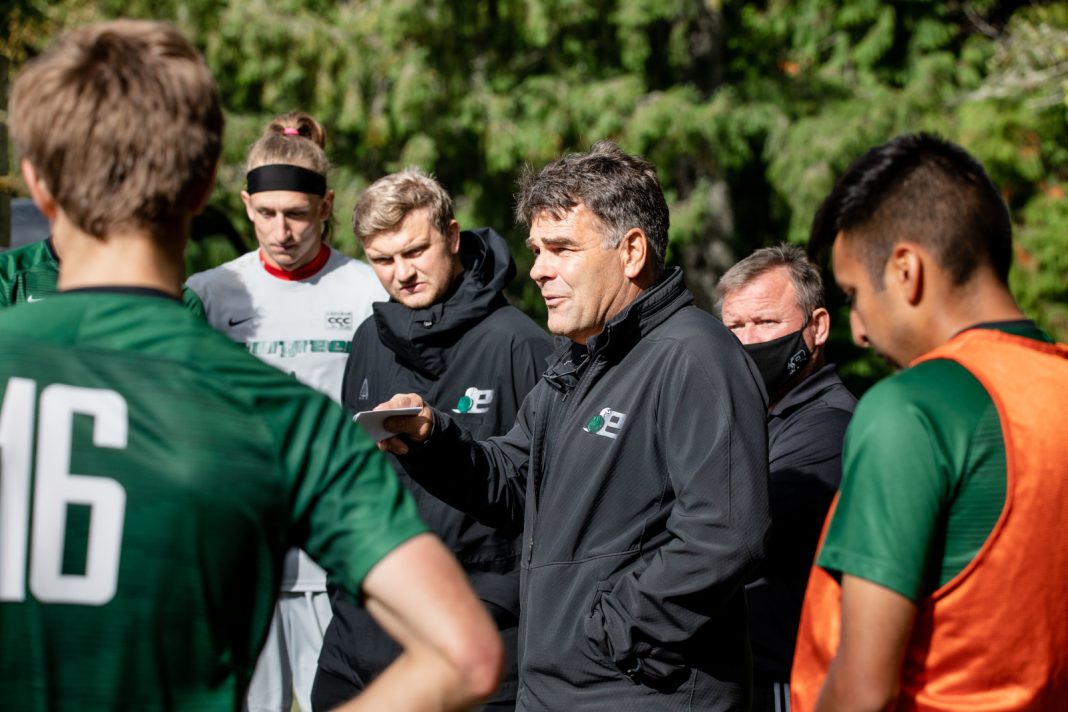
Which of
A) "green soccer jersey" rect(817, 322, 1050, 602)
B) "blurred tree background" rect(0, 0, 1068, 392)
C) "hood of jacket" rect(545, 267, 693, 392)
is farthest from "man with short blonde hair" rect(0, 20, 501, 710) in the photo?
"blurred tree background" rect(0, 0, 1068, 392)

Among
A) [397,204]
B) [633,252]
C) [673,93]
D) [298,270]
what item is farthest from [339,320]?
[673,93]

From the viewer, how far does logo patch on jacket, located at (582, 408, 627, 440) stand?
327 centimetres

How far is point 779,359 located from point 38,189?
105 inches

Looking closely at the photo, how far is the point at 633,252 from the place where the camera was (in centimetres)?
351

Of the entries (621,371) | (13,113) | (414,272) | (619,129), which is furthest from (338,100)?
(13,113)

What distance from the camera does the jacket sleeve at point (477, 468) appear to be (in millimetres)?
3641

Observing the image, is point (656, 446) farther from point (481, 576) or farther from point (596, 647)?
point (481, 576)

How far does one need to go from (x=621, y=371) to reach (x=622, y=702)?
87 cm

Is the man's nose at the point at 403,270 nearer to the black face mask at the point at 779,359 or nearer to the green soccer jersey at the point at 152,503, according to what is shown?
the black face mask at the point at 779,359

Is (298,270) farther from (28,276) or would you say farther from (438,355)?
(28,276)

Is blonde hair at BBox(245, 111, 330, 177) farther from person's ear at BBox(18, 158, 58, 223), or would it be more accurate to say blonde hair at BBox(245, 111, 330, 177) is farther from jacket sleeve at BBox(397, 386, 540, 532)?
person's ear at BBox(18, 158, 58, 223)

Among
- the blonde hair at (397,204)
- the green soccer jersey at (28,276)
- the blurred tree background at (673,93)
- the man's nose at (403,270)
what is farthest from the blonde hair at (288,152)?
the blurred tree background at (673,93)

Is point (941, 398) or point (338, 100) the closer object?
point (941, 398)

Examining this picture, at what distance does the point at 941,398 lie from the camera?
204 cm
